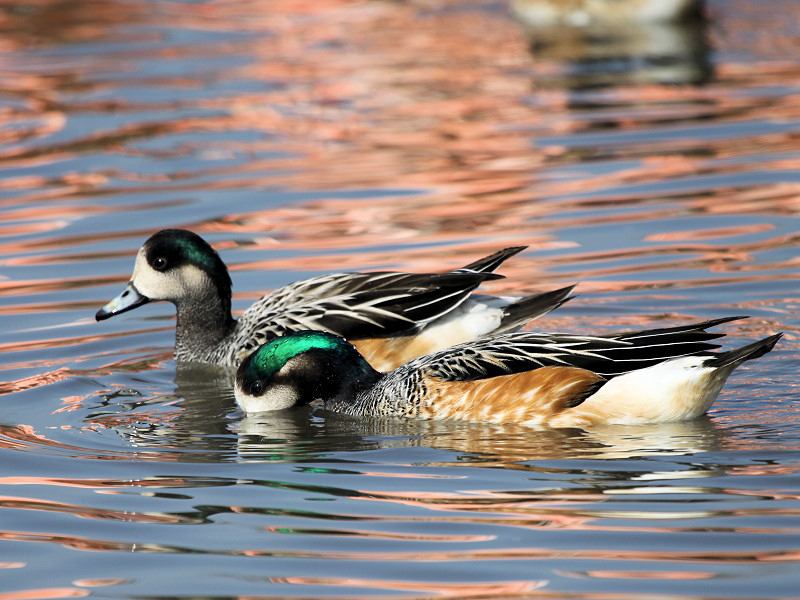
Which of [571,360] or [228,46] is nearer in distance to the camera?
[571,360]

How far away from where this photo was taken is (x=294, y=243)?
11148 millimetres

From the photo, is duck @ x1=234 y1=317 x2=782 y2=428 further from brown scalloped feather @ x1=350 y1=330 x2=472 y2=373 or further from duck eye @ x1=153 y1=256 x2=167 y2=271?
duck eye @ x1=153 y1=256 x2=167 y2=271

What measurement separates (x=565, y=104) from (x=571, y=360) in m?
8.34

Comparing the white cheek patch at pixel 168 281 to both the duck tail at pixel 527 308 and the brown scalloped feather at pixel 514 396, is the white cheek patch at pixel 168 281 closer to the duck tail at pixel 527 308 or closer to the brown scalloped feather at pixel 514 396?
the duck tail at pixel 527 308

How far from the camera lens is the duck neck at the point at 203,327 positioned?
912cm

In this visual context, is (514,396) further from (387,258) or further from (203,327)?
(387,258)

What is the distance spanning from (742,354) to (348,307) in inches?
109

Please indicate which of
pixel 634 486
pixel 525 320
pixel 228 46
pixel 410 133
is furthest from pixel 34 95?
pixel 634 486

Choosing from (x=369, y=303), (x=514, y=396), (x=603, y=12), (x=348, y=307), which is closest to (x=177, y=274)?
(x=348, y=307)

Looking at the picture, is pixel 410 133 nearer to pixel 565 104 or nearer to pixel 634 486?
pixel 565 104

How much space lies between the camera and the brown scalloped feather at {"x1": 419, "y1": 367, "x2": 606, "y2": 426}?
705cm

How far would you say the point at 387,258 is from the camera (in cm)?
1061

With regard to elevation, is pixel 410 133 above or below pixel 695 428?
above

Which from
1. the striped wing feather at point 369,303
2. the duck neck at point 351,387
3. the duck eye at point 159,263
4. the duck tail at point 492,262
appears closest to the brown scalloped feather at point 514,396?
the duck neck at point 351,387
